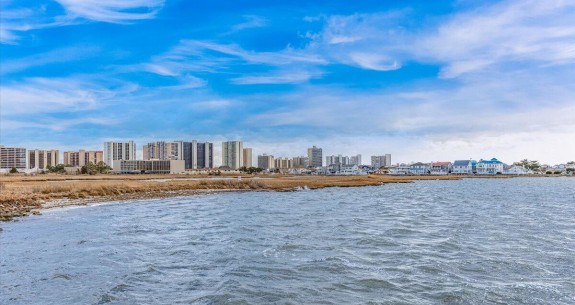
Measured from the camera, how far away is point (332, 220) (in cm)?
3566

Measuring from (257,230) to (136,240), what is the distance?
8.27 metres

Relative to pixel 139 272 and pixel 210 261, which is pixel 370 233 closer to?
pixel 210 261

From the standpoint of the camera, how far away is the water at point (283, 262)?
46.5 feet

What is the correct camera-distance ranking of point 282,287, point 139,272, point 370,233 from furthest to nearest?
1. point 370,233
2. point 139,272
3. point 282,287

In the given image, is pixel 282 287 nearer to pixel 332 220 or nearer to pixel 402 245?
pixel 402 245

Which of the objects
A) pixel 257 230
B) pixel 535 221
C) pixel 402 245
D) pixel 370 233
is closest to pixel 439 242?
pixel 402 245

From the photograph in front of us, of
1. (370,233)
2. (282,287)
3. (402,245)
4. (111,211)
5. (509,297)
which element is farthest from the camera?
(111,211)

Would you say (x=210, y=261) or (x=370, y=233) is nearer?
(x=210, y=261)

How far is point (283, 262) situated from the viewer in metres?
19.2

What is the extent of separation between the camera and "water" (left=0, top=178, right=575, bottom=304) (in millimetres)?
14188

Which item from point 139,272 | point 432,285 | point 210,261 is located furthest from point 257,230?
point 432,285

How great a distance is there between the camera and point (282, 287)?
1512 centimetres

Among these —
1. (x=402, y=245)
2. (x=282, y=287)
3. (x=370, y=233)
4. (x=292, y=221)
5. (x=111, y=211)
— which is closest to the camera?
(x=282, y=287)

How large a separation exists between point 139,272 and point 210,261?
3.35 m
